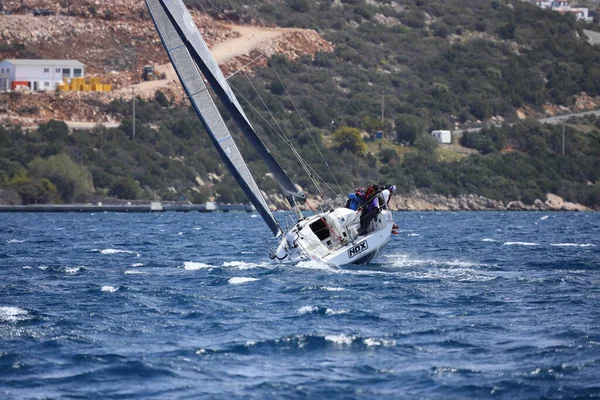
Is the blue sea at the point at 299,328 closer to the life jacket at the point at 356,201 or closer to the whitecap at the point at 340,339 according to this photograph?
the whitecap at the point at 340,339

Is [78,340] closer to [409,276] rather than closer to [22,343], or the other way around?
[22,343]

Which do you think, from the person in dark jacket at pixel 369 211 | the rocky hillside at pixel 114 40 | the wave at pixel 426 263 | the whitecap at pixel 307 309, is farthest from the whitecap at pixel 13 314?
the rocky hillside at pixel 114 40

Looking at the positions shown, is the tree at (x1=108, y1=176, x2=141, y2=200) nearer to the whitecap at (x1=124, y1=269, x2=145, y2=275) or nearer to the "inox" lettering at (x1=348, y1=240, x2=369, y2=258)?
the whitecap at (x1=124, y1=269, x2=145, y2=275)

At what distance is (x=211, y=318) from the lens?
26.6 m

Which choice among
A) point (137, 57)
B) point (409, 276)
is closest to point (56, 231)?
point (409, 276)

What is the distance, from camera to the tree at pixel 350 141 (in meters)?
132

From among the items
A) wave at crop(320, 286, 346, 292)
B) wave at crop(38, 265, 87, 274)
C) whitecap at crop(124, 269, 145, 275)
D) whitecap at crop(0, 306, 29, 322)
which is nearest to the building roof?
wave at crop(38, 265, 87, 274)

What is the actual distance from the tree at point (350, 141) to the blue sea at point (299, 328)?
3427 inches

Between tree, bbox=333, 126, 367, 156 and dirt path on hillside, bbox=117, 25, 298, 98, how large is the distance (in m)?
16.9

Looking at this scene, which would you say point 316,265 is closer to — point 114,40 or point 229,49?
point 229,49

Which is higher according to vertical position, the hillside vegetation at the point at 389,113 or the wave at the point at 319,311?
the wave at the point at 319,311

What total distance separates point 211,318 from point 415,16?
16803 centimetres

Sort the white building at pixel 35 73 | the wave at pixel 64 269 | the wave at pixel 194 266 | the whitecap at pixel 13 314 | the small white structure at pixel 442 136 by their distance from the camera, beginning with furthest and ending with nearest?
the small white structure at pixel 442 136 < the white building at pixel 35 73 < the wave at pixel 194 266 < the wave at pixel 64 269 < the whitecap at pixel 13 314

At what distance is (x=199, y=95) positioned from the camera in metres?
39.9
